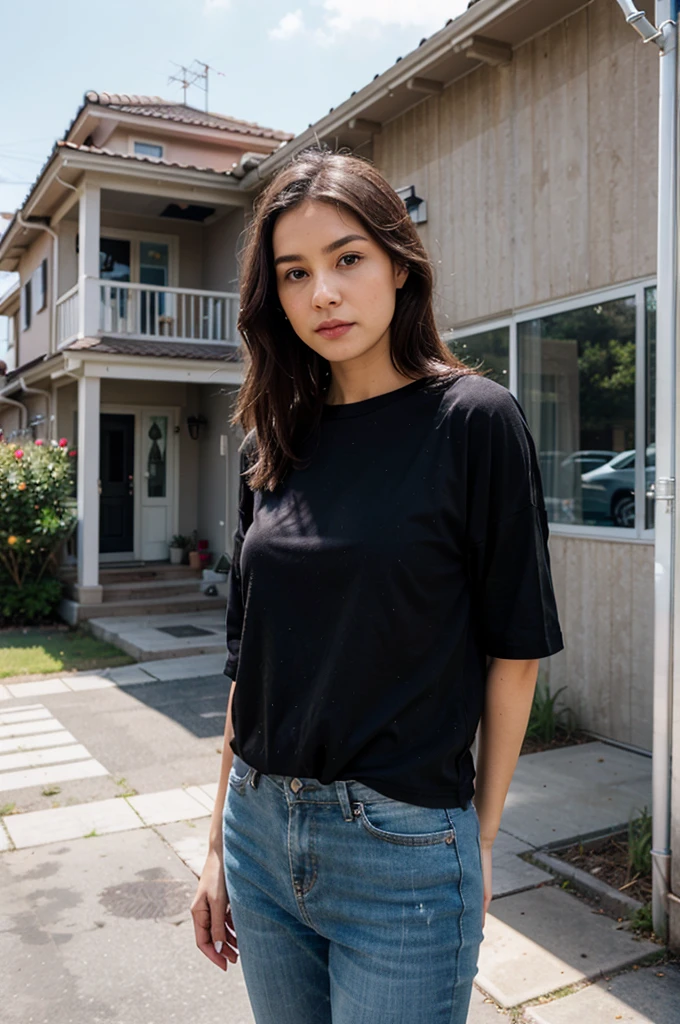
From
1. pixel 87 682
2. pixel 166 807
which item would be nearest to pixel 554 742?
pixel 166 807

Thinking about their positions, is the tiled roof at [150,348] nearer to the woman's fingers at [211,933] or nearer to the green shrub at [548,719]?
the green shrub at [548,719]

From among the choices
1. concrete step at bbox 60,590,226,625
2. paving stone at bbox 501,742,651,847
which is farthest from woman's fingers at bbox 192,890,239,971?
concrete step at bbox 60,590,226,625

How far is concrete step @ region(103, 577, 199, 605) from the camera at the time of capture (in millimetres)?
11562

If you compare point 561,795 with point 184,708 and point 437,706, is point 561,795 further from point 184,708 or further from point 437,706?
point 437,706

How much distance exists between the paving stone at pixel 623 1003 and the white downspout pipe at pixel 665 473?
0.23m

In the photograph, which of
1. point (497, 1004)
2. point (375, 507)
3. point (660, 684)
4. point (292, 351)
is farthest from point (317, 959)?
point (660, 684)

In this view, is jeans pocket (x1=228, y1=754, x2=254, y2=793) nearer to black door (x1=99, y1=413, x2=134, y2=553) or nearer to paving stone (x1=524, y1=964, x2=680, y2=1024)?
paving stone (x1=524, y1=964, x2=680, y2=1024)

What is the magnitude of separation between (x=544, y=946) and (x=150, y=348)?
9.75 meters

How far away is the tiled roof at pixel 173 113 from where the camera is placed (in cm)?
1474

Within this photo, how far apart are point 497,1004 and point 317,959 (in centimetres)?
178

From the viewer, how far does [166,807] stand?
4.71 m

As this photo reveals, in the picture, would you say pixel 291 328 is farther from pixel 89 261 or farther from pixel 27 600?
pixel 89 261

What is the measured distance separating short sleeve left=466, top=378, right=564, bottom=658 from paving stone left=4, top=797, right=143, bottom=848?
3705 mm

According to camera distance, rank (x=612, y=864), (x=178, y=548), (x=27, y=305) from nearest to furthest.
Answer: (x=612, y=864), (x=178, y=548), (x=27, y=305)
